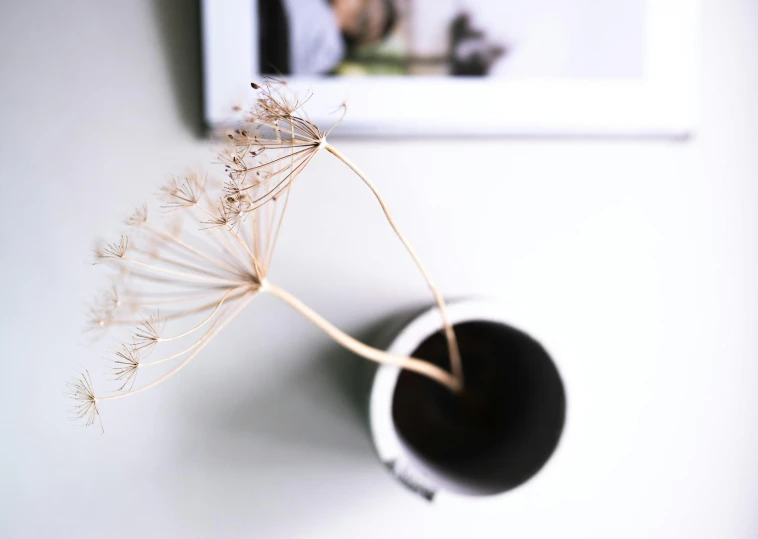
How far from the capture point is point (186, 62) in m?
0.64

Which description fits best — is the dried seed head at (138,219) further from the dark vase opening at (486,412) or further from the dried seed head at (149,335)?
the dark vase opening at (486,412)

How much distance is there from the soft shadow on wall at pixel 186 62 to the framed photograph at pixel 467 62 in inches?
1.2

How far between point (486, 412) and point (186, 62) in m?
0.55

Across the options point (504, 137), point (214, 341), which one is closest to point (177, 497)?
point (214, 341)

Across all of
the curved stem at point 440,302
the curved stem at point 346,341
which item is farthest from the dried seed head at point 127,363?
the curved stem at point 440,302

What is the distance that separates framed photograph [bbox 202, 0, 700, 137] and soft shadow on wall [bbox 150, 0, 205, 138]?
0.03 m

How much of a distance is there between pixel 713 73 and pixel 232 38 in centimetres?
60

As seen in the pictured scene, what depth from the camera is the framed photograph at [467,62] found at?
614 mm

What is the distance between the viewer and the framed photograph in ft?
2.02

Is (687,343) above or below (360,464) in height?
above

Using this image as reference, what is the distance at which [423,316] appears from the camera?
1.74ft

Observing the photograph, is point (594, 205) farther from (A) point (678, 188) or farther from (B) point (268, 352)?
(B) point (268, 352)

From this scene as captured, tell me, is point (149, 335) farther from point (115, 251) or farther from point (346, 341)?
point (346, 341)

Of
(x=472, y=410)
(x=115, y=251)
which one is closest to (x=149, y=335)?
(x=115, y=251)
